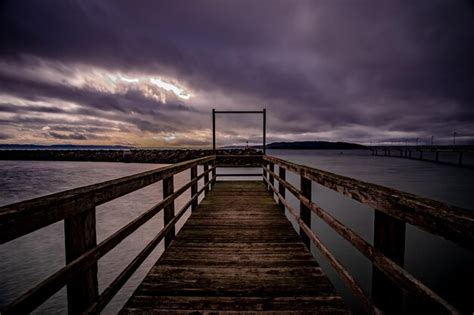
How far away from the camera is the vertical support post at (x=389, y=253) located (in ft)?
4.33

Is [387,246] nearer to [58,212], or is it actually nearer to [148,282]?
[58,212]

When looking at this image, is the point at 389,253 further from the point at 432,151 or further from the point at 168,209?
the point at 432,151

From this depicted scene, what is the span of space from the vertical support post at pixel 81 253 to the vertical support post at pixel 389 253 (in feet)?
6.10

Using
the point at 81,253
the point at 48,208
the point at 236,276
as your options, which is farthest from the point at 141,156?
the point at 48,208

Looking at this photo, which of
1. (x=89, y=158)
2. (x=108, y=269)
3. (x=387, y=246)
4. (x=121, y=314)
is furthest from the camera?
(x=89, y=158)

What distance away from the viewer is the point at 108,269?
5121 mm

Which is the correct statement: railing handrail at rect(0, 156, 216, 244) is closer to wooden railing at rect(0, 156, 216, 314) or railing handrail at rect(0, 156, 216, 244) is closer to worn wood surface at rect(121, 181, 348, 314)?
wooden railing at rect(0, 156, 216, 314)

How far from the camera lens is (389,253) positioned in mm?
1337

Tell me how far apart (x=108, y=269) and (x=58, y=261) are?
5.31 ft

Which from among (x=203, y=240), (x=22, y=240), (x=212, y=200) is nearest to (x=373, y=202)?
(x=203, y=240)

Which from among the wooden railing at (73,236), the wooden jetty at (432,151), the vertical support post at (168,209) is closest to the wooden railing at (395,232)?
the wooden railing at (73,236)

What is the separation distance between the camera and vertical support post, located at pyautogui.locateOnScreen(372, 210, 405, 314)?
1.32 metres

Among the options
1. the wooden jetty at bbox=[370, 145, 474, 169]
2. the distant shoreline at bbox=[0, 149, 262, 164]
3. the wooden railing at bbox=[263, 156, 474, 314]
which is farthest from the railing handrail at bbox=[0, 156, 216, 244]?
the wooden jetty at bbox=[370, 145, 474, 169]

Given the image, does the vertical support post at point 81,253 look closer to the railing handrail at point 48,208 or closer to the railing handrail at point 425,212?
the railing handrail at point 48,208
